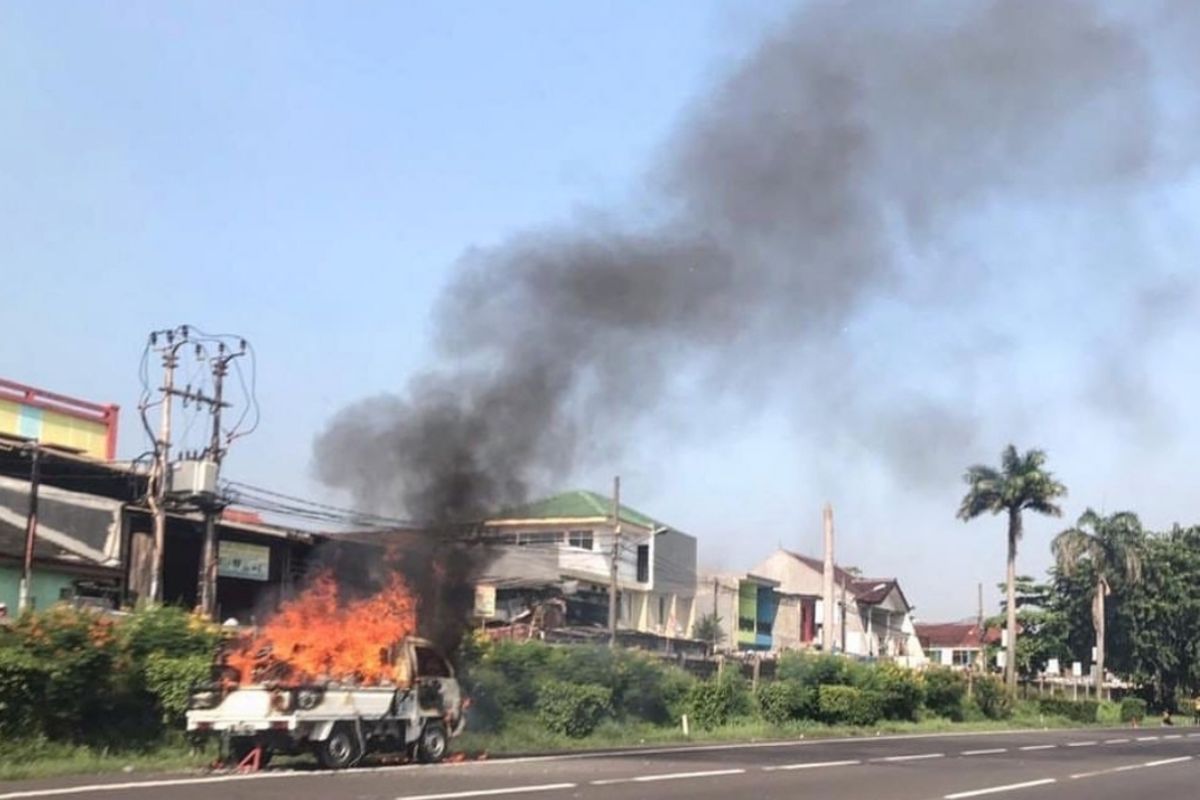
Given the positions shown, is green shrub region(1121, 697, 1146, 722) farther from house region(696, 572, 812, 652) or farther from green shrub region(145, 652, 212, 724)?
green shrub region(145, 652, 212, 724)

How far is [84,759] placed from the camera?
734 inches

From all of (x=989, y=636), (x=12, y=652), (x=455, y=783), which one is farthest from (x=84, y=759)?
(x=989, y=636)

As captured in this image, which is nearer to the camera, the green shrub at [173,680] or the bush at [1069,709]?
the green shrub at [173,680]

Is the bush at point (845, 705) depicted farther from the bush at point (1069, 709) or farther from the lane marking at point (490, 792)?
the lane marking at point (490, 792)

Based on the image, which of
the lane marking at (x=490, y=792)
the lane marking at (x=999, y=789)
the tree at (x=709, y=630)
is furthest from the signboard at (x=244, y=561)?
the tree at (x=709, y=630)

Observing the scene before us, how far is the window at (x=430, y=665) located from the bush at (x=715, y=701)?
13.8 m

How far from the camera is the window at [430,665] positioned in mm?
20375

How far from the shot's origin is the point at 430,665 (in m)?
20.7

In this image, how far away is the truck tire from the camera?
1850 cm

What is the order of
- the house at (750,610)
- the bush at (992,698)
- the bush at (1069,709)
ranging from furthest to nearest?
the house at (750,610) < the bush at (1069,709) < the bush at (992,698)

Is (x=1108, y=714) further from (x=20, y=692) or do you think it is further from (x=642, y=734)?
(x=20, y=692)

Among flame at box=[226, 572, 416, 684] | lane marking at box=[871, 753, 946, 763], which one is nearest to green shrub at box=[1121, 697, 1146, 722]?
lane marking at box=[871, 753, 946, 763]

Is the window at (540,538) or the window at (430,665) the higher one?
the window at (540,538)

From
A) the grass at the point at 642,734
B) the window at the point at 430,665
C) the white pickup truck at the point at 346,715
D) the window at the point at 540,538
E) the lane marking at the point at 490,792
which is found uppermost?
the window at the point at 540,538
